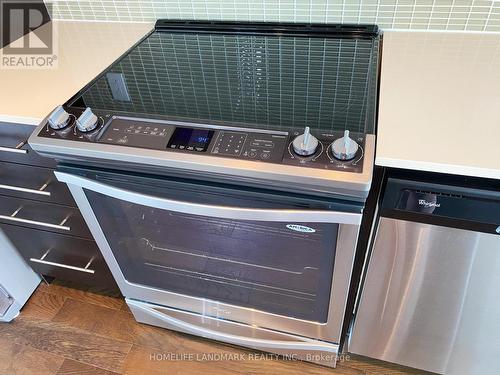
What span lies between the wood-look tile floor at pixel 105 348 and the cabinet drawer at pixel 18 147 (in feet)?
2.37

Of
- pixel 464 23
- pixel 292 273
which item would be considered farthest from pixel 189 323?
pixel 464 23

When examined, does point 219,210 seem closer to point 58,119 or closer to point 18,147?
point 58,119

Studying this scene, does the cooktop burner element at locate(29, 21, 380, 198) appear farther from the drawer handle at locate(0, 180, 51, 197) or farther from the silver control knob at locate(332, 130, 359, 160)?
the drawer handle at locate(0, 180, 51, 197)

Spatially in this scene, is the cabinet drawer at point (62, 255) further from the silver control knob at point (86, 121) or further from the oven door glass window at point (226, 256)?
the silver control knob at point (86, 121)

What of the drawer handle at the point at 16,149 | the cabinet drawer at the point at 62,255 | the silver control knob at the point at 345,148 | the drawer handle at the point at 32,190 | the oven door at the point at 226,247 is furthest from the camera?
the cabinet drawer at the point at 62,255

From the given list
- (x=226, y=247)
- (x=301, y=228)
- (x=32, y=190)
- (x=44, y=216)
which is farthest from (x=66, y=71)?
(x=301, y=228)

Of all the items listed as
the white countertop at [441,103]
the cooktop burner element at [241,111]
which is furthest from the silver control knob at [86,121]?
the white countertop at [441,103]

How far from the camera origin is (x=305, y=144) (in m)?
0.74

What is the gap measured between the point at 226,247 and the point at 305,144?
0.41m

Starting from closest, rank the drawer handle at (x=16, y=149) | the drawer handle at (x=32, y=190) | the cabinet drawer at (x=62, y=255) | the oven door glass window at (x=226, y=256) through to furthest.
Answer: the oven door glass window at (x=226, y=256), the drawer handle at (x=16, y=149), the drawer handle at (x=32, y=190), the cabinet drawer at (x=62, y=255)

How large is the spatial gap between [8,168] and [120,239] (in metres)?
0.39

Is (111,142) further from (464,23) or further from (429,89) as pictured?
(464,23)

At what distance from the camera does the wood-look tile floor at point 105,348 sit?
1365 millimetres

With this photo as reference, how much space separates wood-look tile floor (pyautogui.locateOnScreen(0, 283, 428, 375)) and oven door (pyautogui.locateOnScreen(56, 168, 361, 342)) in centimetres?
24
